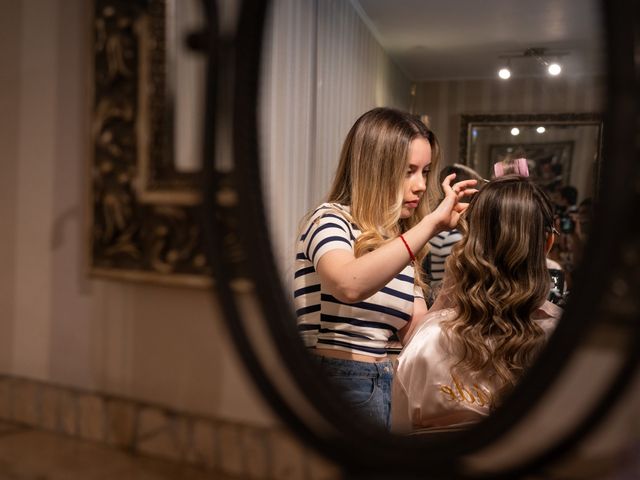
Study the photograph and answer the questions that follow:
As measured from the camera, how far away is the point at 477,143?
915 millimetres

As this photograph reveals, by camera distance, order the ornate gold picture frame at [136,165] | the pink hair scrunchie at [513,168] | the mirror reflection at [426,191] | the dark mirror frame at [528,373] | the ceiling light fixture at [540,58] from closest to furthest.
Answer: the dark mirror frame at [528,373], the ornate gold picture frame at [136,165], the mirror reflection at [426,191], the pink hair scrunchie at [513,168], the ceiling light fixture at [540,58]

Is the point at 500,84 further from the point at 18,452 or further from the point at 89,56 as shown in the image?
the point at 18,452

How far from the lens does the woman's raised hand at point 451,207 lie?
0.67 m

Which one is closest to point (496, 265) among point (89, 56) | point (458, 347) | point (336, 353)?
point (458, 347)

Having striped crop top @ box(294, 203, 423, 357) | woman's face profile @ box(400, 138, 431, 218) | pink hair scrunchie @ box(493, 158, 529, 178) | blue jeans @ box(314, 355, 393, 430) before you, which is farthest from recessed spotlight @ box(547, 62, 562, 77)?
blue jeans @ box(314, 355, 393, 430)

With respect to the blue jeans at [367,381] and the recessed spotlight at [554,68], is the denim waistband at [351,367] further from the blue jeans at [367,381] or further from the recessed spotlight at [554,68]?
the recessed spotlight at [554,68]

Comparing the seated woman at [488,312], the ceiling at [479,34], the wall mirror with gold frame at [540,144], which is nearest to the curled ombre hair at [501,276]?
the seated woman at [488,312]

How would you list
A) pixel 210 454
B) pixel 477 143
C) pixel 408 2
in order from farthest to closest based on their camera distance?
pixel 408 2
pixel 477 143
pixel 210 454

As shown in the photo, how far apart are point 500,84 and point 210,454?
685 millimetres

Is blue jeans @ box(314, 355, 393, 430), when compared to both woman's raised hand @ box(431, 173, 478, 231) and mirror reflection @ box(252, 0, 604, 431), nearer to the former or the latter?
mirror reflection @ box(252, 0, 604, 431)

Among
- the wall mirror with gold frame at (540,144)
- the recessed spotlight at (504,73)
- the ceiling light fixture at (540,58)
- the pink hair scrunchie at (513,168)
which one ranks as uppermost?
the ceiling light fixture at (540,58)

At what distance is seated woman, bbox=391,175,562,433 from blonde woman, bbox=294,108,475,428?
0.16 feet

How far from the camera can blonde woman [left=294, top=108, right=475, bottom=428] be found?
75 cm

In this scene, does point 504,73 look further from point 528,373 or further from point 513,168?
point 528,373
